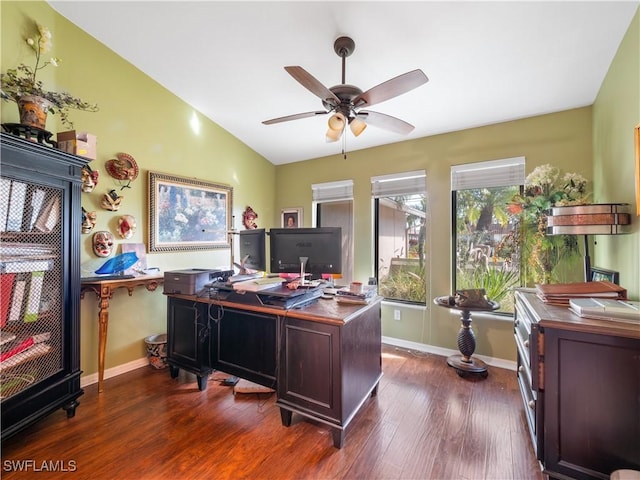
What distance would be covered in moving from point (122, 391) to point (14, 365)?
35.0 inches

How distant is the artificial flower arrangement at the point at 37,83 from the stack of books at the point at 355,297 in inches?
92.5

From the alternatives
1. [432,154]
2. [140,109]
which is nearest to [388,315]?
[432,154]

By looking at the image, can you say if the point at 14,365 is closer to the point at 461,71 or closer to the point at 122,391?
the point at 122,391

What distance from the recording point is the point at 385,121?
2.15 meters

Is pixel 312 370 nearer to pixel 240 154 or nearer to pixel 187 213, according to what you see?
pixel 187 213

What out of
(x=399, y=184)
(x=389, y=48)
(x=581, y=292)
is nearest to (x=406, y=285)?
(x=399, y=184)

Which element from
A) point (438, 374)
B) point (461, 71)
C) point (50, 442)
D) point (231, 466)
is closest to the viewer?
point (231, 466)

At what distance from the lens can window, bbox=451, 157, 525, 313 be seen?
2949 mm

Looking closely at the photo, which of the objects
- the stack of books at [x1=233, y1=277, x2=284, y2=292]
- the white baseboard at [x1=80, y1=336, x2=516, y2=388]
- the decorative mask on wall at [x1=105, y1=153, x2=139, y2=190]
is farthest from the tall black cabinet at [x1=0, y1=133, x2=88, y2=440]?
the stack of books at [x1=233, y1=277, x2=284, y2=292]

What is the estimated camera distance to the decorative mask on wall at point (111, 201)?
8.51ft

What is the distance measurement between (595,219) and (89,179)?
382 cm

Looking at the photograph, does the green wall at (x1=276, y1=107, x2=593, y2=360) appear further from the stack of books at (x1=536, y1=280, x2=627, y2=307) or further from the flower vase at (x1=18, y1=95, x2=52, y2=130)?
the flower vase at (x1=18, y1=95, x2=52, y2=130)

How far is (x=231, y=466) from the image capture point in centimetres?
162

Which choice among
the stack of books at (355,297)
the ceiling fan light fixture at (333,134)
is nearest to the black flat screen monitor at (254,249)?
the stack of books at (355,297)
